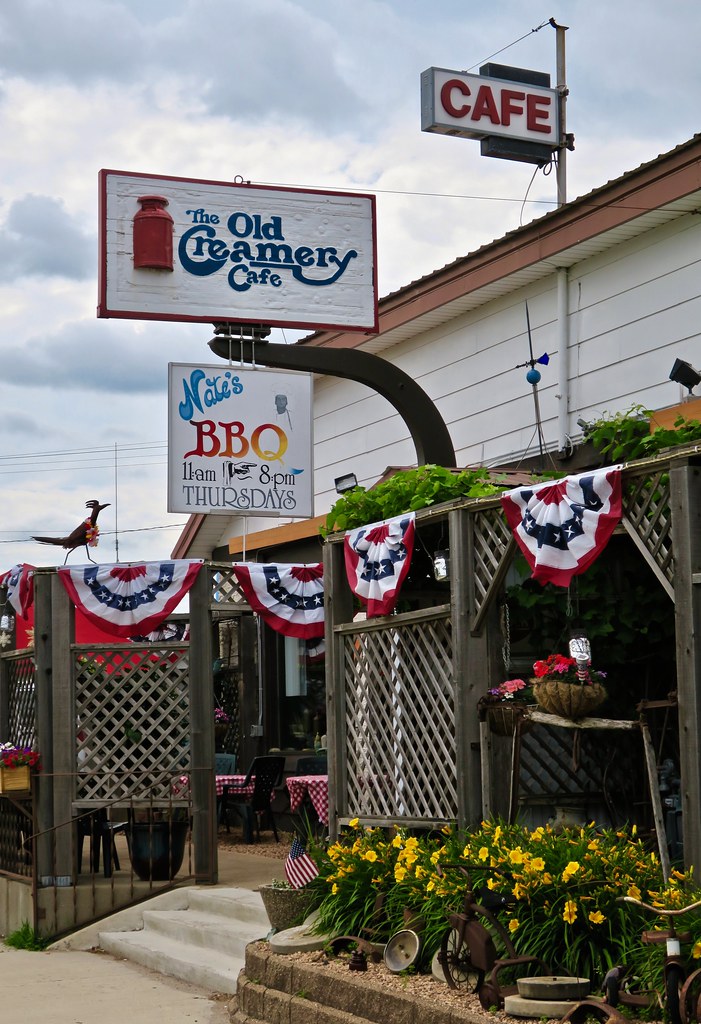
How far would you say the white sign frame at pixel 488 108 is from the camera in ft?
44.3

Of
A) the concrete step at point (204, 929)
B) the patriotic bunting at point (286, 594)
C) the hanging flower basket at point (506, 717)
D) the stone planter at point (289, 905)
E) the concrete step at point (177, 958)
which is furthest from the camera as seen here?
the patriotic bunting at point (286, 594)

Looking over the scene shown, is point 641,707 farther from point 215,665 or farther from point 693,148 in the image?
point 215,665

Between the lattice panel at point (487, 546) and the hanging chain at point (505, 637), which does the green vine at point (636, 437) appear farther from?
the hanging chain at point (505, 637)

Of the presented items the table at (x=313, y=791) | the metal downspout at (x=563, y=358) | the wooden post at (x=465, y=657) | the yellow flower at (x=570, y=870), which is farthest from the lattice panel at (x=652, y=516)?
the table at (x=313, y=791)

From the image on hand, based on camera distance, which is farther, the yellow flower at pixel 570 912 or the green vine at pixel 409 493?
the green vine at pixel 409 493

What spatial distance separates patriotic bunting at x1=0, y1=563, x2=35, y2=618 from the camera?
39.2ft

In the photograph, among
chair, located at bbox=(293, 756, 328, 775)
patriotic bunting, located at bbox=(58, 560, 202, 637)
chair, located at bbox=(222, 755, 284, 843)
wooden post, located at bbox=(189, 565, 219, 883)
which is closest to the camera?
patriotic bunting, located at bbox=(58, 560, 202, 637)

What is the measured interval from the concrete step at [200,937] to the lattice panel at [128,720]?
3.54 feet

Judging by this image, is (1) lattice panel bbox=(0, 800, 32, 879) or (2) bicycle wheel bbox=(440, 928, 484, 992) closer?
(2) bicycle wheel bbox=(440, 928, 484, 992)

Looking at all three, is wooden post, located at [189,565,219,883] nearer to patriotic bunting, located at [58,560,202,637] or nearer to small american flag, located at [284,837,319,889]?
patriotic bunting, located at [58,560,202,637]

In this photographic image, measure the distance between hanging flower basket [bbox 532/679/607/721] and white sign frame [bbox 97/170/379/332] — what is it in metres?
4.98

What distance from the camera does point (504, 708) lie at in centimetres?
786

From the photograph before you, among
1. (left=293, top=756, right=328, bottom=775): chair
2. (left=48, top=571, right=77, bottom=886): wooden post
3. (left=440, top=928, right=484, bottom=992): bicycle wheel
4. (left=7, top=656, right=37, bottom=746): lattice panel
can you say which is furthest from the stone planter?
(left=293, top=756, right=328, bottom=775): chair

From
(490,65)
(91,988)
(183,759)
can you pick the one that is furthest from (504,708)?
(490,65)
